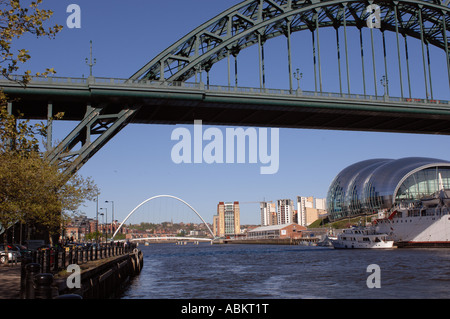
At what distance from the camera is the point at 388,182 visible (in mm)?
136750

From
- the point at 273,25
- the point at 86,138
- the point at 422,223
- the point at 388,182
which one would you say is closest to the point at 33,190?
the point at 86,138

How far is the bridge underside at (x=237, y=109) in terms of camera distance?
3912 centimetres

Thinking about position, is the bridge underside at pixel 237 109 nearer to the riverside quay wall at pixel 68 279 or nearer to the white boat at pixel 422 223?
the riverside quay wall at pixel 68 279

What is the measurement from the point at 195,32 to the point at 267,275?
20732 mm

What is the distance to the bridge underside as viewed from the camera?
39.1 metres

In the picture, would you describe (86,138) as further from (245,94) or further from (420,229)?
(420,229)

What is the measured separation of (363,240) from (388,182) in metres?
49.0

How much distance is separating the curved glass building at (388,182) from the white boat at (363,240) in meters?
30.8

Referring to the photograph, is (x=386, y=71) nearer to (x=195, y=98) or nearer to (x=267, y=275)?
(x=195, y=98)

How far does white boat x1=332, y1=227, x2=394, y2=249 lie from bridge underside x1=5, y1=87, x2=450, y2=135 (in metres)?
33.6

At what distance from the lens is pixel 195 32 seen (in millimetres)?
43375

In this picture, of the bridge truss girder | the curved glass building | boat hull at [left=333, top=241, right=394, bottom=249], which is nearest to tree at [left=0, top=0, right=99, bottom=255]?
the bridge truss girder

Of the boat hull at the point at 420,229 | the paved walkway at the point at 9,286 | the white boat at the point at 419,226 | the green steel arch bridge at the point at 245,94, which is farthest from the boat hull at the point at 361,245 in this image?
the paved walkway at the point at 9,286
